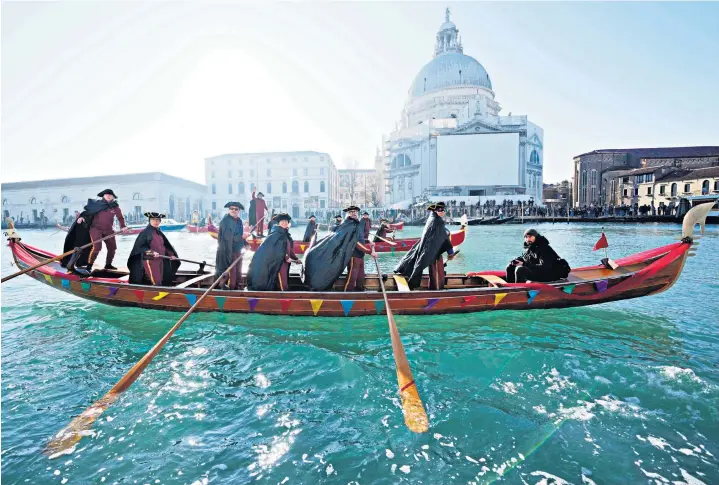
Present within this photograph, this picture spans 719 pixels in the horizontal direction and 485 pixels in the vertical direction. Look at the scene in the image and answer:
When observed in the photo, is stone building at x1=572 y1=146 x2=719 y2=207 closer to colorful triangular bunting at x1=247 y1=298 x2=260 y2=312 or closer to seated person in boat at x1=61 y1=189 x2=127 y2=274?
colorful triangular bunting at x1=247 y1=298 x2=260 y2=312

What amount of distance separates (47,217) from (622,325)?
194 ft

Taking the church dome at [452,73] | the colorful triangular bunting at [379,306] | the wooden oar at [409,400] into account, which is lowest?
the wooden oar at [409,400]

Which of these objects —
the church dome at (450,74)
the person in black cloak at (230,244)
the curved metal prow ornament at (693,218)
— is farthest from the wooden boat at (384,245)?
the church dome at (450,74)

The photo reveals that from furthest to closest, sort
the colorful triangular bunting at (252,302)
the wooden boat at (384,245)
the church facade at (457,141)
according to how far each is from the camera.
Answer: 1. the church facade at (457,141)
2. the wooden boat at (384,245)
3. the colorful triangular bunting at (252,302)

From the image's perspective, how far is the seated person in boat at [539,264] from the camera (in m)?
6.20

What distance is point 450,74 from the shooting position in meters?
53.9

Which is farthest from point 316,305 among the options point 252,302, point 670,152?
point 670,152

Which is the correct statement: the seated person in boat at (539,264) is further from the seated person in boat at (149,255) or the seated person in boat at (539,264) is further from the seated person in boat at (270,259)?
the seated person in boat at (149,255)

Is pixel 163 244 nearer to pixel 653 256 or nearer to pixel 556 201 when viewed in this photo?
pixel 653 256

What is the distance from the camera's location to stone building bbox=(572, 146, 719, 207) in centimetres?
5069

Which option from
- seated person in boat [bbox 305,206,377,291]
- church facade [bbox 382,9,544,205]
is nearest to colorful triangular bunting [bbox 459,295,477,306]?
seated person in boat [bbox 305,206,377,291]

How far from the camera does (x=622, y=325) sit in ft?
19.9

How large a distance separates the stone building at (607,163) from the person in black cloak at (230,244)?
54968 mm

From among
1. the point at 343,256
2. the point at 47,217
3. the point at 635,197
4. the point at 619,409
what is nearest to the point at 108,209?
the point at 343,256
